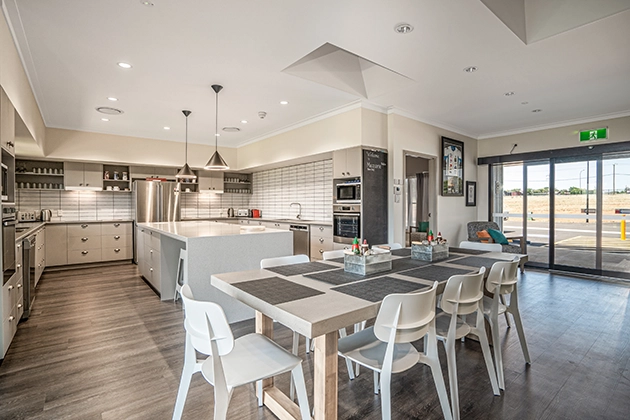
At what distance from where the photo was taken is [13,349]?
2.84 metres

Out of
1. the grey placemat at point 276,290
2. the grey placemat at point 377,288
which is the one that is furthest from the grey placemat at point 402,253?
the grey placemat at point 276,290

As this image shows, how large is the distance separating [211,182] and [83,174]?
8.69 feet

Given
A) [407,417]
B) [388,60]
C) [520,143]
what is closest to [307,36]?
[388,60]

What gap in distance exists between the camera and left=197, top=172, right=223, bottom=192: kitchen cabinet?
8116mm

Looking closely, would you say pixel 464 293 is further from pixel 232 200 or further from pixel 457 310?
pixel 232 200

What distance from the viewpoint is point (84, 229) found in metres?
6.44

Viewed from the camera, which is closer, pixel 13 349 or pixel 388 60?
pixel 13 349

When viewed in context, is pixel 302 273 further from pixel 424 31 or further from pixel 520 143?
pixel 520 143

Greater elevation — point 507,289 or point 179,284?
point 507,289

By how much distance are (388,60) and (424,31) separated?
1.99 feet

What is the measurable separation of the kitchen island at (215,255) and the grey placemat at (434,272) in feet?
6.36

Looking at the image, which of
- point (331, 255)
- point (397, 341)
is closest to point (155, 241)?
point (331, 255)

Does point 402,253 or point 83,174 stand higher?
point 83,174

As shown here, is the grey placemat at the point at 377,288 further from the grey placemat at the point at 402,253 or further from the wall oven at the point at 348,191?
the wall oven at the point at 348,191
